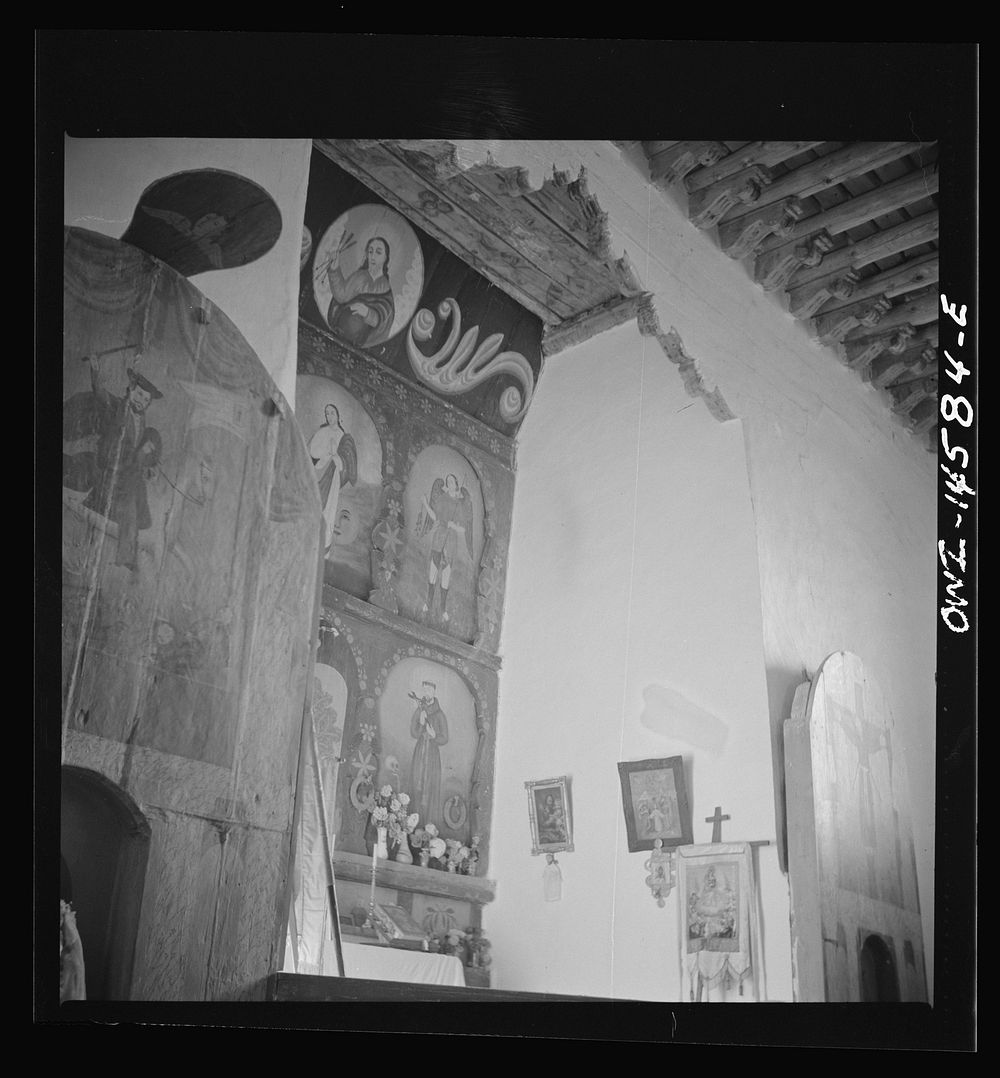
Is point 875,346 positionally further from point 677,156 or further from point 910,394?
point 677,156

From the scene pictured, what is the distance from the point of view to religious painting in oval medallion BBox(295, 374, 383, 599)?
7.21 m

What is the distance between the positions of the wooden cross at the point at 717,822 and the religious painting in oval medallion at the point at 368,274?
3418mm

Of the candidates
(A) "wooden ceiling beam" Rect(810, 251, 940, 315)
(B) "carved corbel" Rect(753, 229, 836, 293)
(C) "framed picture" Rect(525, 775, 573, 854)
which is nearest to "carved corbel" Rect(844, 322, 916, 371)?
(A) "wooden ceiling beam" Rect(810, 251, 940, 315)

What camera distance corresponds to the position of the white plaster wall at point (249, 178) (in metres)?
4.70

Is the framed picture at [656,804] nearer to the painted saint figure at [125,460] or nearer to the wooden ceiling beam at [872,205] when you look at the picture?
the wooden ceiling beam at [872,205]

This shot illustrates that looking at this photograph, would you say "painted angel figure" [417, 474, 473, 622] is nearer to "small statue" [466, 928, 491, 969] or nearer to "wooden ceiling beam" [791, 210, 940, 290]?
"small statue" [466, 928, 491, 969]

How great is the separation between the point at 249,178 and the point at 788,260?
3599 mm

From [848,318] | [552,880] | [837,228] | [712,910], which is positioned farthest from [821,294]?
[552,880]

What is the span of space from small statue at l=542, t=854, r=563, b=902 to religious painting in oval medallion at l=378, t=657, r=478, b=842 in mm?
521

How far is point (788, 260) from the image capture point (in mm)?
7402

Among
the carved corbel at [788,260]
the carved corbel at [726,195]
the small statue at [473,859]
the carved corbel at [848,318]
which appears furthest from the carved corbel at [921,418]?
the small statue at [473,859]

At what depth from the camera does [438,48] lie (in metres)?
4.63

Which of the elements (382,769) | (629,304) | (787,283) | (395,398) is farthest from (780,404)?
(382,769)

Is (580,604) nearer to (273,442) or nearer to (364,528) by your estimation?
(364,528)
